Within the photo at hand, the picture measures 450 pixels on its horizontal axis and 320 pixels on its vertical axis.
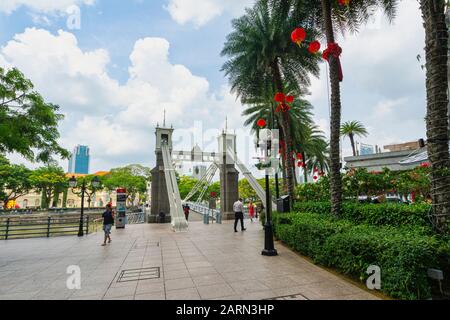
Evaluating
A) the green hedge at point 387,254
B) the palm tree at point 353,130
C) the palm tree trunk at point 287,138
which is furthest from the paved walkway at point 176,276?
the palm tree at point 353,130

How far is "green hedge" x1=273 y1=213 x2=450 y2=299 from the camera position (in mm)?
3807

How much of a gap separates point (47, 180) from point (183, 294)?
50.2m

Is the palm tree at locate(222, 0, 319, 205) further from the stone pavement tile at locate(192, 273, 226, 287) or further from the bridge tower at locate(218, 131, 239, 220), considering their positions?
the bridge tower at locate(218, 131, 239, 220)

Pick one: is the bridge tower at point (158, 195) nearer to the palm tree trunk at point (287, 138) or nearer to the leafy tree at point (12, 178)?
the palm tree trunk at point (287, 138)

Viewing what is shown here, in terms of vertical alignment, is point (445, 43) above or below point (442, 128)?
above

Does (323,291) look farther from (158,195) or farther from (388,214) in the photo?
(158,195)

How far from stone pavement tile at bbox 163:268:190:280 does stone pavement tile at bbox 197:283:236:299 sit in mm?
1004

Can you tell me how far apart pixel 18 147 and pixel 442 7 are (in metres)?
12.9

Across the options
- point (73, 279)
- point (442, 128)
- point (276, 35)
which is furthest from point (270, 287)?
point (276, 35)

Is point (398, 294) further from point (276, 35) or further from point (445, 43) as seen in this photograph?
point (276, 35)

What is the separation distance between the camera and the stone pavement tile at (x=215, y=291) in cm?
446

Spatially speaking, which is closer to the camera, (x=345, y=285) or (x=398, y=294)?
(x=398, y=294)
